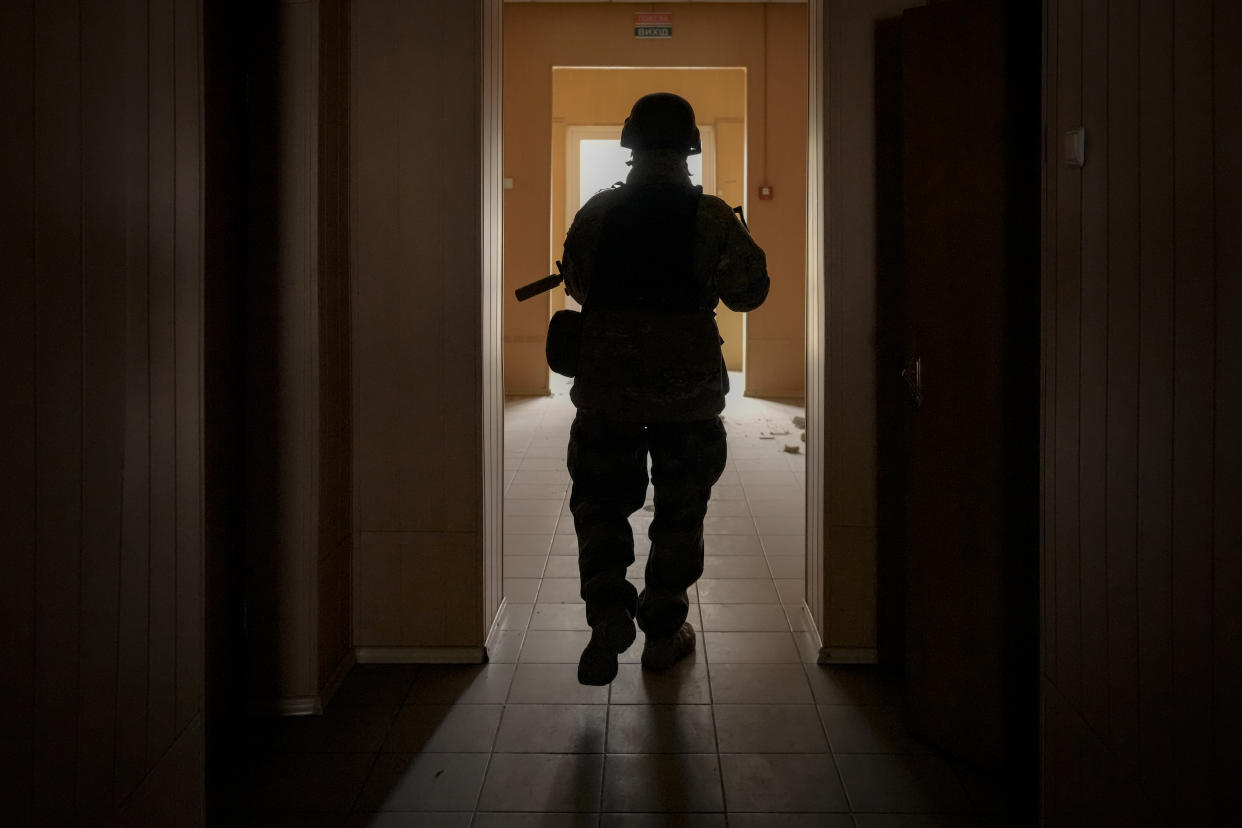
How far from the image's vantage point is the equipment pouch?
97.9 inches

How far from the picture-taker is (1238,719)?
96 centimetres

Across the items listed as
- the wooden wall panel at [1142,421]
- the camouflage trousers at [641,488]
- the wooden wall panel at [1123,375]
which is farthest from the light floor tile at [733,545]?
the wooden wall panel at [1123,375]

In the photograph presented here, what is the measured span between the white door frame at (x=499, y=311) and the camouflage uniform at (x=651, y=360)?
299 millimetres

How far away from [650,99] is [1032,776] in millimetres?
1882

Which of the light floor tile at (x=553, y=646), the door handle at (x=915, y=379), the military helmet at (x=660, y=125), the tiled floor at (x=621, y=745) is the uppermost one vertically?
the military helmet at (x=660, y=125)

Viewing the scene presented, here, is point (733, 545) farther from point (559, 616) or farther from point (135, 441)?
point (135, 441)

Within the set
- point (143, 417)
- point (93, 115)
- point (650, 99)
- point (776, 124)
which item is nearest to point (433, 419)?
point (650, 99)

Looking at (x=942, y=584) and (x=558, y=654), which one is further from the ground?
(x=942, y=584)

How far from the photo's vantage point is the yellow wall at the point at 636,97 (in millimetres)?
9945

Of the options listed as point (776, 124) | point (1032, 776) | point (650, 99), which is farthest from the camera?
point (776, 124)

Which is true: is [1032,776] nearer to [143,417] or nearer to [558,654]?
[558,654]

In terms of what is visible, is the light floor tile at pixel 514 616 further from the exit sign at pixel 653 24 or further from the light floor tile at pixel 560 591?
the exit sign at pixel 653 24

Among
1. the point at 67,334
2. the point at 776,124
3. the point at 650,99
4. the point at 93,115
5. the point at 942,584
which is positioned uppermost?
the point at 776,124

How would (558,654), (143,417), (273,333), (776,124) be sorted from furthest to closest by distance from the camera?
(776,124), (558,654), (273,333), (143,417)
